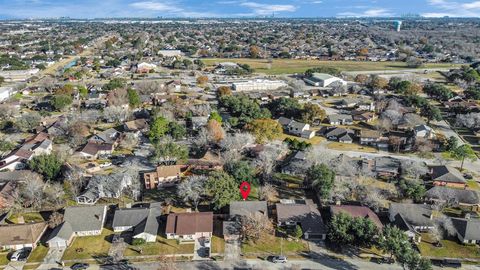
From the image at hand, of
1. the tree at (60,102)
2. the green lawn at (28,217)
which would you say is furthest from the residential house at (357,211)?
the tree at (60,102)

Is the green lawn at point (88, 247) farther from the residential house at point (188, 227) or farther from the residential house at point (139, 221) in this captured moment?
the residential house at point (188, 227)

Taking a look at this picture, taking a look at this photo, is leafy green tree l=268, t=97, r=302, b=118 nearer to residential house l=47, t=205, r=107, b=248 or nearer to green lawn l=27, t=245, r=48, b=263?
residential house l=47, t=205, r=107, b=248

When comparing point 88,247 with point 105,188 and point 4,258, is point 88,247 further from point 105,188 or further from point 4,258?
point 105,188

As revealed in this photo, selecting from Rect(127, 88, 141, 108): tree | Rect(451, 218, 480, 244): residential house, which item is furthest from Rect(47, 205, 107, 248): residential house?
Rect(127, 88, 141, 108): tree

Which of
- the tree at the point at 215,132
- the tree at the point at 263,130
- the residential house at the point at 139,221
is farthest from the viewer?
the tree at the point at 263,130

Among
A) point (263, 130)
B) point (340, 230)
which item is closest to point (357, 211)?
point (340, 230)

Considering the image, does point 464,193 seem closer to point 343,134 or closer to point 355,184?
point 355,184
